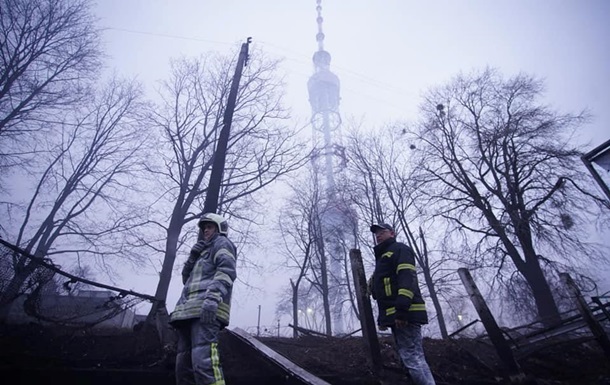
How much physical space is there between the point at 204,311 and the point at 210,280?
0.51 metres

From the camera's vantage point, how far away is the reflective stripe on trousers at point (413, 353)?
152 inches

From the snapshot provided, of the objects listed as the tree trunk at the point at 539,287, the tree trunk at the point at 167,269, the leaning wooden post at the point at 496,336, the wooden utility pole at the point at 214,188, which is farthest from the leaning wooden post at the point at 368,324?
the tree trunk at the point at 539,287

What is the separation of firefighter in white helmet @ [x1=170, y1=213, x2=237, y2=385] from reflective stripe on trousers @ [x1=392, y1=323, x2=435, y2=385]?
2.55 m

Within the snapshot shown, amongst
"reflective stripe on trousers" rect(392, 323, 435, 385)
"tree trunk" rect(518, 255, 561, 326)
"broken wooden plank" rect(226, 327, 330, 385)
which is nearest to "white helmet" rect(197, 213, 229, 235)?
"broken wooden plank" rect(226, 327, 330, 385)

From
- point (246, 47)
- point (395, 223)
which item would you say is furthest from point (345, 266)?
point (246, 47)

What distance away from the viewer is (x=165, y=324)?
205 inches

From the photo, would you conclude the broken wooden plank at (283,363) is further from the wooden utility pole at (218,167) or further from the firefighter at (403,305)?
the wooden utility pole at (218,167)

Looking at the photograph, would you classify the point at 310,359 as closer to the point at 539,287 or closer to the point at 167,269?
the point at 167,269

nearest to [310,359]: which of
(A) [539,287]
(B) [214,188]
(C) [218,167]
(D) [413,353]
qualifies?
(D) [413,353]

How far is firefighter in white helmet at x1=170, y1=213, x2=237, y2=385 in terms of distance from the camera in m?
3.23

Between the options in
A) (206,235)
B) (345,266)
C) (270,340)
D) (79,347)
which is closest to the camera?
(206,235)

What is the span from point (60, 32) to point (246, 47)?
979 cm

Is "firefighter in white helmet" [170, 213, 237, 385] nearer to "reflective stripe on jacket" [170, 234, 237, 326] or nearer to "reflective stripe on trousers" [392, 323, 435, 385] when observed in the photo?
"reflective stripe on jacket" [170, 234, 237, 326]

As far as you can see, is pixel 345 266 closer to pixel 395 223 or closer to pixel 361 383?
pixel 395 223
